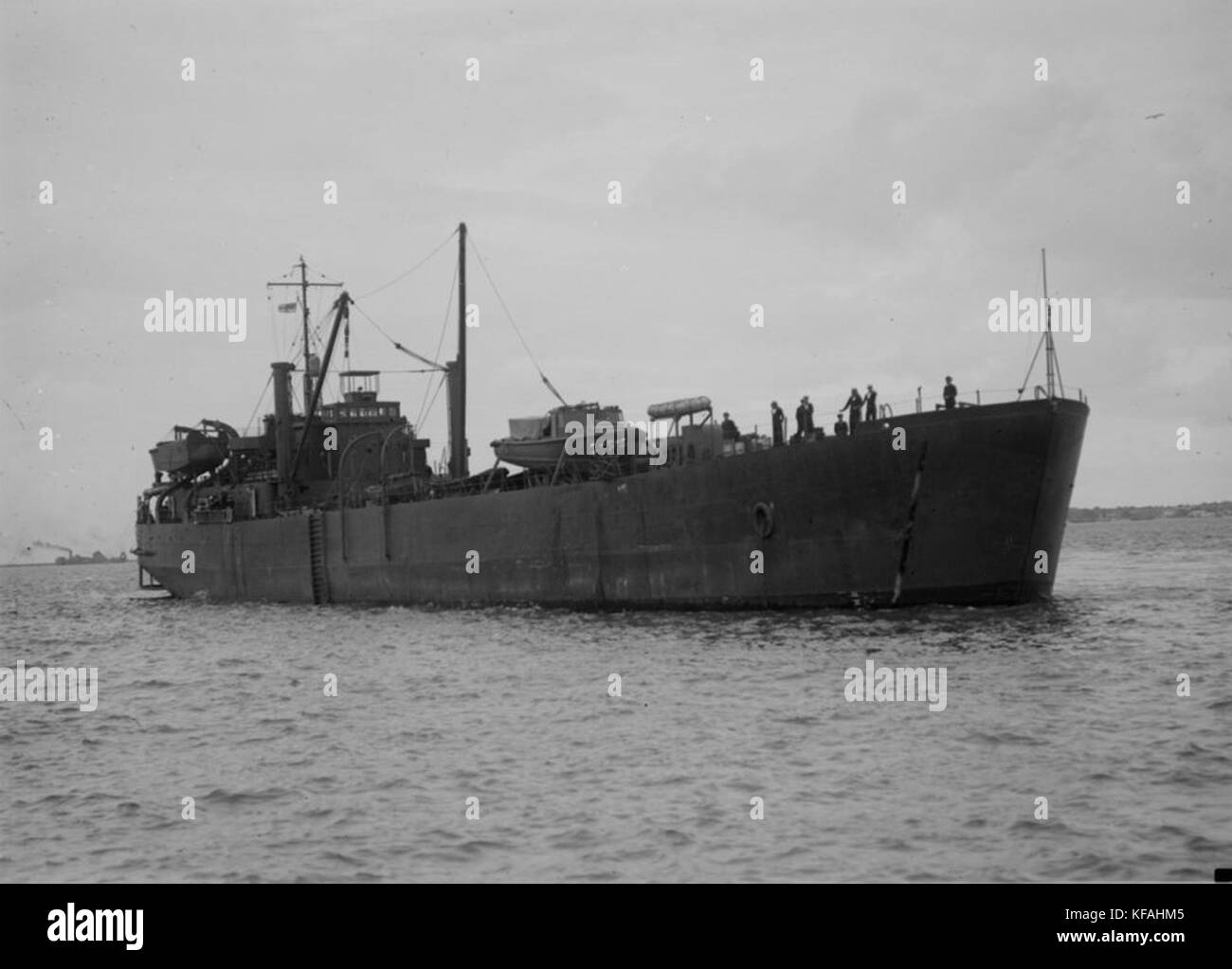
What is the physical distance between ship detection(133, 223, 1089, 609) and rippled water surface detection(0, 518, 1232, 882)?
55.5 inches

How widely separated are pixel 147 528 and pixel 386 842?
54611 mm

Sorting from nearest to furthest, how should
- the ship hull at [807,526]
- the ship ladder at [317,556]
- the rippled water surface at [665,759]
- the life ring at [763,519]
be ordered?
the rippled water surface at [665,759] → the ship hull at [807,526] → the life ring at [763,519] → the ship ladder at [317,556]

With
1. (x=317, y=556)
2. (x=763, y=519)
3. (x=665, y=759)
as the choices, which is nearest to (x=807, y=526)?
(x=763, y=519)

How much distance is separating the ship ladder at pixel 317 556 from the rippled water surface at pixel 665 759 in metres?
18.7

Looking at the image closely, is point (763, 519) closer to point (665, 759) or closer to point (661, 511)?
point (661, 511)

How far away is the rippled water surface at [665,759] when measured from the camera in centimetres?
1235

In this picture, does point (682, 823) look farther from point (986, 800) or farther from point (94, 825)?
point (94, 825)

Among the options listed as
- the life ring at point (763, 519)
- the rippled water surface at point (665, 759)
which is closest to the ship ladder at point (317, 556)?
the rippled water surface at point (665, 759)

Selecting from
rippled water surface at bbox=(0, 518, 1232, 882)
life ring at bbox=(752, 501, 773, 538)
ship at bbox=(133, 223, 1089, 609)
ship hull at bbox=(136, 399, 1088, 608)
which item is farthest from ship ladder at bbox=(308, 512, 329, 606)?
life ring at bbox=(752, 501, 773, 538)

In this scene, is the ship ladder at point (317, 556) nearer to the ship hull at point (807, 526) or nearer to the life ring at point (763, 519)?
the ship hull at point (807, 526)

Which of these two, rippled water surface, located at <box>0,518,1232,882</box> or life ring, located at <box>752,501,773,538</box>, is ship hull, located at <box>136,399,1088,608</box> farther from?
rippled water surface, located at <box>0,518,1232,882</box>

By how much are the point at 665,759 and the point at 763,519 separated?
1454 centimetres
